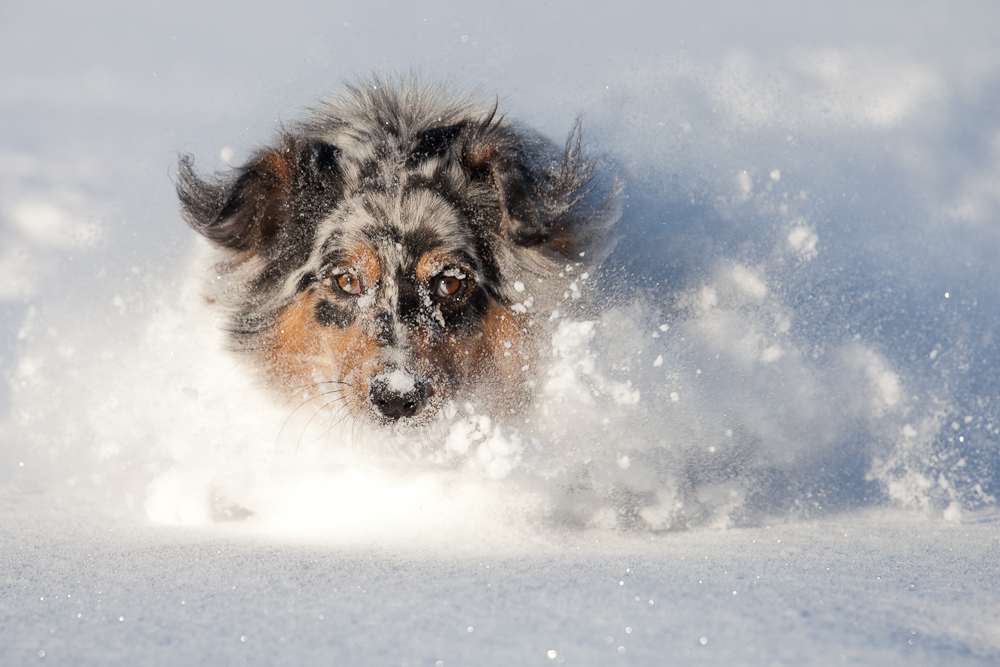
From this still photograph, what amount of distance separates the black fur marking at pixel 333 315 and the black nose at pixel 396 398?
1.45ft

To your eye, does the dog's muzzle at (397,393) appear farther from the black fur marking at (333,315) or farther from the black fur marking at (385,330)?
the black fur marking at (333,315)

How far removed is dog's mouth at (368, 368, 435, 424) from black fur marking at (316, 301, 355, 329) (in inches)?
16.5

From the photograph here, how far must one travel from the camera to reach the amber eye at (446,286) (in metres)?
3.55

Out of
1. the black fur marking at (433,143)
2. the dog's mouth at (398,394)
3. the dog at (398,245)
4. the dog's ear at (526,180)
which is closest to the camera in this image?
the dog's mouth at (398,394)

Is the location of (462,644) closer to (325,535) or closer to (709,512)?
(325,535)

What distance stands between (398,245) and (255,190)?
1024 millimetres

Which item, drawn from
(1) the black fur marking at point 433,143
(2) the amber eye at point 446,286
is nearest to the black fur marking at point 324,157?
(1) the black fur marking at point 433,143

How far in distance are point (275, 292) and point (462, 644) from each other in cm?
259

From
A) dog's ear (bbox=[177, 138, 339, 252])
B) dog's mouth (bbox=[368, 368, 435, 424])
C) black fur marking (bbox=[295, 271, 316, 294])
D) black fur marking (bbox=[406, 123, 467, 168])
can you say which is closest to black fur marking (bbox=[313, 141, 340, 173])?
dog's ear (bbox=[177, 138, 339, 252])

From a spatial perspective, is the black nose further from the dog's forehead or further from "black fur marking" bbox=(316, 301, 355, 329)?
the dog's forehead

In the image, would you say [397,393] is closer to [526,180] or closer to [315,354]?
[315,354]

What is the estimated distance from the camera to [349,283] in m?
3.58

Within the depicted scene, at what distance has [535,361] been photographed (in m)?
4.02

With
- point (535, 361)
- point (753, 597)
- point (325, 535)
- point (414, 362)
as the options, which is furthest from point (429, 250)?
point (753, 597)
